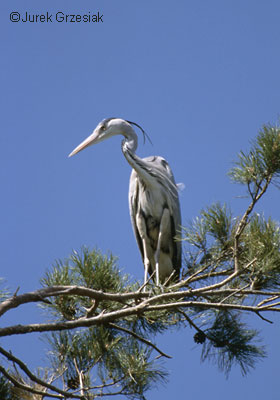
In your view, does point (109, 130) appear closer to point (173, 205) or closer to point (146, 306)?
point (173, 205)

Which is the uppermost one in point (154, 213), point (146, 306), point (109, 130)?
point (109, 130)

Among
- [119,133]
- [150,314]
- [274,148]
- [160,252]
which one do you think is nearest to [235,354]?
[150,314]

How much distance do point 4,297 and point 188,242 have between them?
749 millimetres

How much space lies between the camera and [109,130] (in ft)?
13.7

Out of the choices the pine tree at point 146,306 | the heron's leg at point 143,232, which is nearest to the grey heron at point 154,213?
the heron's leg at point 143,232

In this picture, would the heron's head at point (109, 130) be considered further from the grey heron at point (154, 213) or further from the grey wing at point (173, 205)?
the grey wing at point (173, 205)

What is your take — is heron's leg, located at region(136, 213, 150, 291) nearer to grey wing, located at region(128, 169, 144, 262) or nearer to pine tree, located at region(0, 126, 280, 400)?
grey wing, located at region(128, 169, 144, 262)

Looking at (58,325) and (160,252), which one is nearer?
(58,325)

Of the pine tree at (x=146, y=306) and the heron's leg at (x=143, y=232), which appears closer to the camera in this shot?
the pine tree at (x=146, y=306)

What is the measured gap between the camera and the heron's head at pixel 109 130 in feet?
13.6

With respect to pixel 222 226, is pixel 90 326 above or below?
below

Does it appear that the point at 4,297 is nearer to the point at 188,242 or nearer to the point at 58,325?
the point at 58,325

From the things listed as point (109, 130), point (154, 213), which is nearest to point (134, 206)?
point (154, 213)

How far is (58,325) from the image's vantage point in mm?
2402
